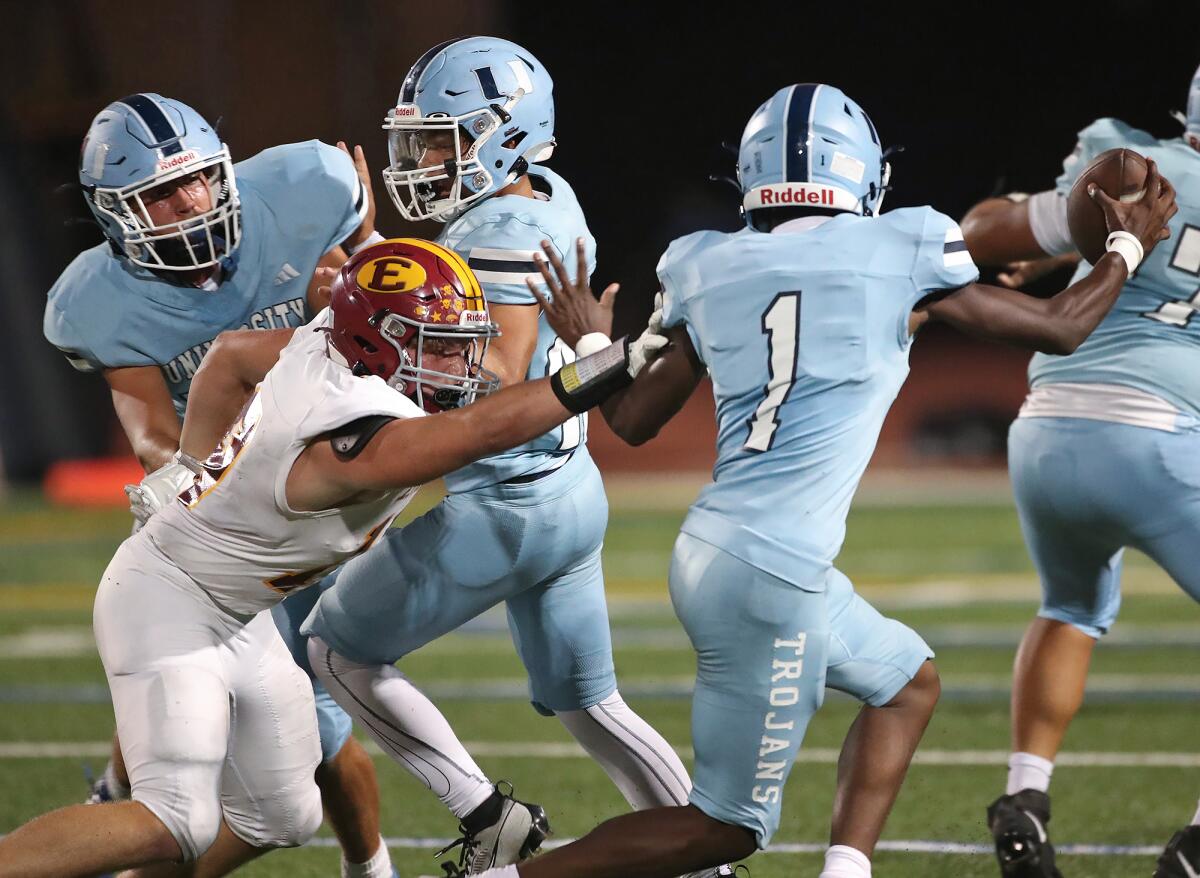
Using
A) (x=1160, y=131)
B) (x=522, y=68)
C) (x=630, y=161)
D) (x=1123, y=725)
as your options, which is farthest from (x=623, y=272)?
(x=522, y=68)

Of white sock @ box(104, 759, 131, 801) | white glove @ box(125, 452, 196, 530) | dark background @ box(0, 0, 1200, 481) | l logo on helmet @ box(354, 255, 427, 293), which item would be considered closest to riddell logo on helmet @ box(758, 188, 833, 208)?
l logo on helmet @ box(354, 255, 427, 293)

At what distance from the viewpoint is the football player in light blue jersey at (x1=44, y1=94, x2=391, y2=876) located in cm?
346

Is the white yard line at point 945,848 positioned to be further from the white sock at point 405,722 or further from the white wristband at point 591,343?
the white wristband at point 591,343

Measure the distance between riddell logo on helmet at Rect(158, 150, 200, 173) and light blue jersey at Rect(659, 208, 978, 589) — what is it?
54.0 inches

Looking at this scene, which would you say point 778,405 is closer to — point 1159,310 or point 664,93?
point 1159,310

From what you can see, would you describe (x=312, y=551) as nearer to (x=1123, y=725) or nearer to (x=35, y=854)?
(x=35, y=854)

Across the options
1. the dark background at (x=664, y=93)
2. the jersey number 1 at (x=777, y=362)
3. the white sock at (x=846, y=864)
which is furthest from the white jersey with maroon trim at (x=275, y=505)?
the dark background at (x=664, y=93)

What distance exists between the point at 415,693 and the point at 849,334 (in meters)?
1.28

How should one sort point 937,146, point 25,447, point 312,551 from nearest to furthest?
point 312,551 < point 25,447 < point 937,146

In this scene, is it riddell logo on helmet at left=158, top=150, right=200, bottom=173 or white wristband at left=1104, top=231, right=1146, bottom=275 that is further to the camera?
riddell logo on helmet at left=158, top=150, right=200, bottom=173

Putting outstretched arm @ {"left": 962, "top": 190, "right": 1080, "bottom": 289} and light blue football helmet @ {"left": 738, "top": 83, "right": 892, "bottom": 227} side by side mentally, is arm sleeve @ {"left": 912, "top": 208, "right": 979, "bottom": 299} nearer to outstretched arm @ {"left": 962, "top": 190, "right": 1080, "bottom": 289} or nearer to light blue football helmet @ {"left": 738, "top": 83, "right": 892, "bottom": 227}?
light blue football helmet @ {"left": 738, "top": 83, "right": 892, "bottom": 227}

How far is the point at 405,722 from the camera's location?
10.6 ft

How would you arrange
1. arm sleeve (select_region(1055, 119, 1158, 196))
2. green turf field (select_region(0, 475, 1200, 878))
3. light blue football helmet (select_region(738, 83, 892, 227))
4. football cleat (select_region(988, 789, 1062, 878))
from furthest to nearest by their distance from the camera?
1. green turf field (select_region(0, 475, 1200, 878))
2. arm sleeve (select_region(1055, 119, 1158, 196))
3. football cleat (select_region(988, 789, 1062, 878))
4. light blue football helmet (select_region(738, 83, 892, 227))

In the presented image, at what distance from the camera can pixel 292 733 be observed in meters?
2.94
